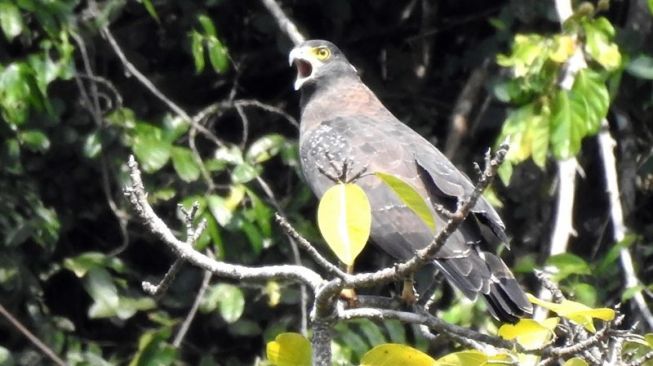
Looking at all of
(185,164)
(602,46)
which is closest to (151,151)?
(185,164)

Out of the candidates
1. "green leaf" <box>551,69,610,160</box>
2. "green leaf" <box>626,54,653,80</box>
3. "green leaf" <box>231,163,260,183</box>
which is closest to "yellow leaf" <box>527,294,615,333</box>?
"green leaf" <box>551,69,610,160</box>

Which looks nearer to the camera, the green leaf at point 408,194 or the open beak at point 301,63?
the green leaf at point 408,194

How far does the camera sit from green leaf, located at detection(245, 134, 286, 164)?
452 cm

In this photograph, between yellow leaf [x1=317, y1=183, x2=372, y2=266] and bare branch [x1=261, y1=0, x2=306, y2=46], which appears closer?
yellow leaf [x1=317, y1=183, x2=372, y2=266]

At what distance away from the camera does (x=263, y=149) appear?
4523 mm

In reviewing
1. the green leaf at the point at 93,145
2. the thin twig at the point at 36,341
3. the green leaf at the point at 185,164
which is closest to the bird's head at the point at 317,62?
the green leaf at the point at 185,164

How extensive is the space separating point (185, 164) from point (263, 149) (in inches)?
10.8

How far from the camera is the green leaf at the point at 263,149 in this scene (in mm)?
4516

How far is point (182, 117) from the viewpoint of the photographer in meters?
4.66

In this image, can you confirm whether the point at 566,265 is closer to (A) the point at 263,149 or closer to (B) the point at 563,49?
(B) the point at 563,49

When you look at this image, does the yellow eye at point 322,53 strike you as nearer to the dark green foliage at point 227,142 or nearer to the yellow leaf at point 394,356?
the dark green foliage at point 227,142

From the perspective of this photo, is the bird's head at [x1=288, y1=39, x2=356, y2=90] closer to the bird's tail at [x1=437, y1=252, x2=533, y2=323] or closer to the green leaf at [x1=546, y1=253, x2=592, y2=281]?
the green leaf at [x1=546, y1=253, x2=592, y2=281]

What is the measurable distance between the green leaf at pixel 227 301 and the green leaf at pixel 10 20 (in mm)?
1067

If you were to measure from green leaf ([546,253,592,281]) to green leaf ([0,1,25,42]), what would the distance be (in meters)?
1.75
